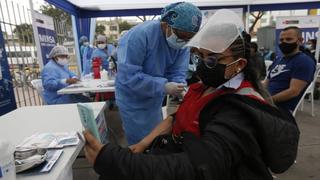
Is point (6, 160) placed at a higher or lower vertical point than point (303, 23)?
lower

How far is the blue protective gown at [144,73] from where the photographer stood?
1.45 metres

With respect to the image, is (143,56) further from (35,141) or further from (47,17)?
(47,17)

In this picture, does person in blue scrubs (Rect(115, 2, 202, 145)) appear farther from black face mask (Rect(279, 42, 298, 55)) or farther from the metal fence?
the metal fence

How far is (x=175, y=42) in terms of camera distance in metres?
1.46

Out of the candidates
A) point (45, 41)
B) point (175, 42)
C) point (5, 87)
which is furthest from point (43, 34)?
point (175, 42)

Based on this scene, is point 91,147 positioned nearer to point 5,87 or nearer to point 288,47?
point 288,47

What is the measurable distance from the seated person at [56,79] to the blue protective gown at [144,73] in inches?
65.5

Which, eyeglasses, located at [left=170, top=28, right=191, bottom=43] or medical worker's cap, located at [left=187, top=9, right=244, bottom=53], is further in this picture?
eyeglasses, located at [left=170, top=28, right=191, bottom=43]

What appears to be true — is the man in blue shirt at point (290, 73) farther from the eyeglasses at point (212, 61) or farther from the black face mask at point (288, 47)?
the eyeglasses at point (212, 61)

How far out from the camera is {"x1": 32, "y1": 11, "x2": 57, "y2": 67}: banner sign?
371cm

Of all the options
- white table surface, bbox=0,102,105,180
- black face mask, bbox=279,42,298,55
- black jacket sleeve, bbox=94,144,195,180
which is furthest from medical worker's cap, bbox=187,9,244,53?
black face mask, bbox=279,42,298,55

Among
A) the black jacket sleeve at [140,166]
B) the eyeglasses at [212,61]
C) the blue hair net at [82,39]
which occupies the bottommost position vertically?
the black jacket sleeve at [140,166]

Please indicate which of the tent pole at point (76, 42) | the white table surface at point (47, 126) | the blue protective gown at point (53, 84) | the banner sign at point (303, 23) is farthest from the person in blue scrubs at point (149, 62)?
the banner sign at point (303, 23)

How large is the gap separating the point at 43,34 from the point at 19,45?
0.47 meters
